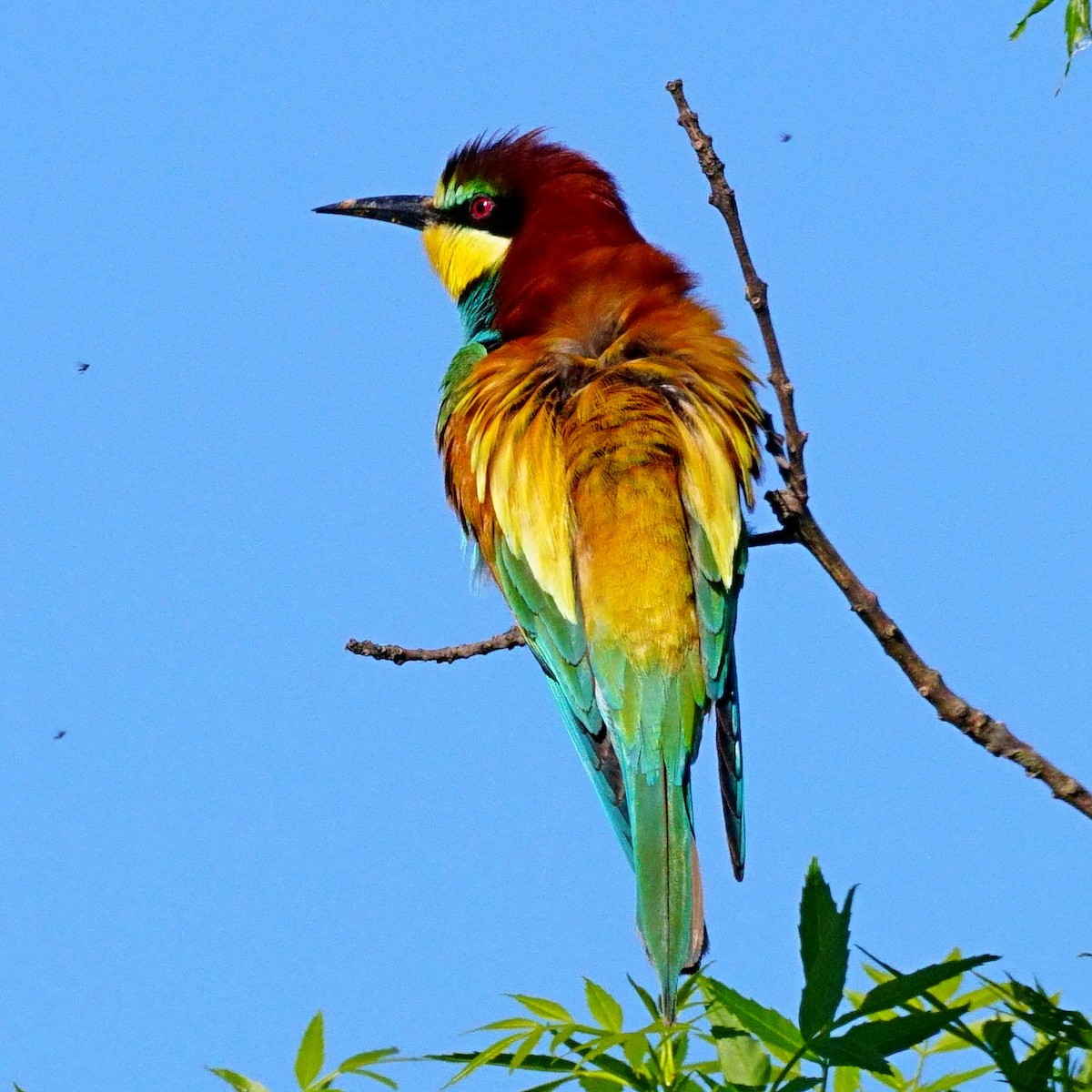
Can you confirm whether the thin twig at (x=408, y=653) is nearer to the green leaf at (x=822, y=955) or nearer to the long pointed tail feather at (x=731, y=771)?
the long pointed tail feather at (x=731, y=771)

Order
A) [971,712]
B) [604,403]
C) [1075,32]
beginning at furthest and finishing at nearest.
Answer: [604,403]
[971,712]
[1075,32]

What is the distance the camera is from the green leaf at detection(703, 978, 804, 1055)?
1.41m

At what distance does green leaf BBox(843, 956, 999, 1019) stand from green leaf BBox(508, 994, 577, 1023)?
0.33 metres

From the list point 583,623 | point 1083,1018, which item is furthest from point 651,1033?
point 583,623

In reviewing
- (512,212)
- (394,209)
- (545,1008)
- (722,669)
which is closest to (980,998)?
(545,1008)

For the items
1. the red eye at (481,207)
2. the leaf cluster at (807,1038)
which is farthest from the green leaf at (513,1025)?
the red eye at (481,207)

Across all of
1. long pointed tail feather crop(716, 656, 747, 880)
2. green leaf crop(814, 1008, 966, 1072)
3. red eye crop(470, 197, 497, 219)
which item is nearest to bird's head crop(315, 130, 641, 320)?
red eye crop(470, 197, 497, 219)

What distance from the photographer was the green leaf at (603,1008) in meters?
1.58

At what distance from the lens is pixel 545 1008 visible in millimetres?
1573

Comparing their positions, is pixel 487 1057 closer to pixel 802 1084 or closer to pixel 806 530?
pixel 802 1084

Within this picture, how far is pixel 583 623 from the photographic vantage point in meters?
2.97

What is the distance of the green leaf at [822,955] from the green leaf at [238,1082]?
543 millimetres

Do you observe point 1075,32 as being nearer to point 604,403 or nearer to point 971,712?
point 971,712

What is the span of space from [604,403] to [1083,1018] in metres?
1.86
